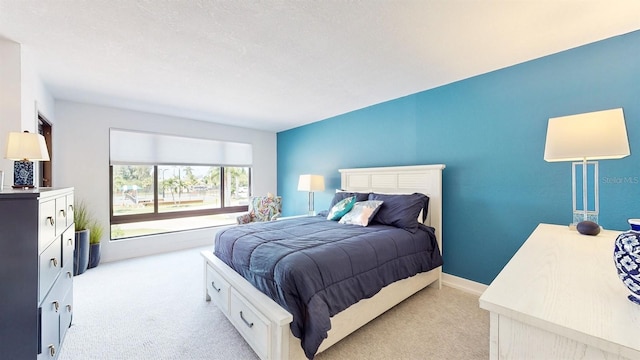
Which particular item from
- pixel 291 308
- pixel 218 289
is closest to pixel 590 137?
pixel 291 308

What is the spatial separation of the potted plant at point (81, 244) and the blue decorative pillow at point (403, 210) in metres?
3.63

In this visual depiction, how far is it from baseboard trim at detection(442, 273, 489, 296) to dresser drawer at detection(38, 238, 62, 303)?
337 centimetres

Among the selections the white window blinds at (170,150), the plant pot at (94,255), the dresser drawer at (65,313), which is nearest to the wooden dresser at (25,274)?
the dresser drawer at (65,313)

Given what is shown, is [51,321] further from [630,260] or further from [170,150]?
[170,150]

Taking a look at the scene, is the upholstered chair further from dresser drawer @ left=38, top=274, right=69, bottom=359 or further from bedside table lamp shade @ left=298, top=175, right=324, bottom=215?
dresser drawer @ left=38, top=274, right=69, bottom=359

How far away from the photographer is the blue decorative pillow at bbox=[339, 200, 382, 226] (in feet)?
8.98

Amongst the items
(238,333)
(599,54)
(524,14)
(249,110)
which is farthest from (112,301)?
(599,54)

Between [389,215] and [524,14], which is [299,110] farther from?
[524,14]

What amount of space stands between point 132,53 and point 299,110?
7.24 feet

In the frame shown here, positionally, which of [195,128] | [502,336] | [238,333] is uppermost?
[195,128]

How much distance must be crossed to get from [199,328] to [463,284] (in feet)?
8.80

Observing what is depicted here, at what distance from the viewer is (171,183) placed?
4.41 meters

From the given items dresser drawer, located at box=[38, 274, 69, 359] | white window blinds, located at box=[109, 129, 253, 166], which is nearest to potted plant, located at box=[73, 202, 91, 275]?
white window blinds, located at box=[109, 129, 253, 166]

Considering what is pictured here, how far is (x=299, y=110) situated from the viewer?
3.99m
